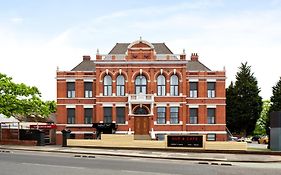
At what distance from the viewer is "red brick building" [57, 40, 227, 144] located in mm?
49375

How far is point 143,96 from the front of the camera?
48781 millimetres

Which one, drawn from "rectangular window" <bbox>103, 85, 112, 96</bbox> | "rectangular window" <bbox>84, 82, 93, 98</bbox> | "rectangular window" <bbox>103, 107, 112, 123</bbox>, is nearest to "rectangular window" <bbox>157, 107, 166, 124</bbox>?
"rectangular window" <bbox>103, 107, 112, 123</bbox>

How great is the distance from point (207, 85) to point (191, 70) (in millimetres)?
2944

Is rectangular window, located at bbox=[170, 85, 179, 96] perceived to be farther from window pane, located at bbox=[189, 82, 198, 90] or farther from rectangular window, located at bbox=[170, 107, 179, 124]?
window pane, located at bbox=[189, 82, 198, 90]

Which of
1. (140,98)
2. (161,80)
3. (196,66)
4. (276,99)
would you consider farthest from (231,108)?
(140,98)

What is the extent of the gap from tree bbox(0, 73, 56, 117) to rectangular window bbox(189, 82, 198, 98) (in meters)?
17.5

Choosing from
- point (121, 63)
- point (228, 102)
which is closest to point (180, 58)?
point (121, 63)

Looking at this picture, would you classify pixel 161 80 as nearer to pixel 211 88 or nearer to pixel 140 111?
pixel 140 111

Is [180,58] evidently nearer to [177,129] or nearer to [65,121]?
[177,129]

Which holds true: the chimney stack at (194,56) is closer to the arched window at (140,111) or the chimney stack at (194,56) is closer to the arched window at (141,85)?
the arched window at (141,85)

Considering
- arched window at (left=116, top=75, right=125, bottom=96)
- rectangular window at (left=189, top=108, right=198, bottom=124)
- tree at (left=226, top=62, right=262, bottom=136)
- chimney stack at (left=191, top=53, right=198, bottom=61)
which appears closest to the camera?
arched window at (left=116, top=75, right=125, bottom=96)

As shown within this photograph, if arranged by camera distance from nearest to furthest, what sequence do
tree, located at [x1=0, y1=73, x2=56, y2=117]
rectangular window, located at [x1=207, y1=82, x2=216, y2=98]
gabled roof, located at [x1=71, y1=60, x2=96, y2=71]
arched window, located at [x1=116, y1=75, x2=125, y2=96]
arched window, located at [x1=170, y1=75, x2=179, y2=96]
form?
tree, located at [x1=0, y1=73, x2=56, y2=117] < arched window, located at [x1=170, y1=75, x2=179, y2=96] < arched window, located at [x1=116, y1=75, x2=125, y2=96] < rectangular window, located at [x1=207, y1=82, x2=216, y2=98] < gabled roof, located at [x1=71, y1=60, x2=96, y2=71]

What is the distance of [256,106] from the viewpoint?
78938mm

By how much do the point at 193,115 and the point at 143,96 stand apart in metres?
6.89
